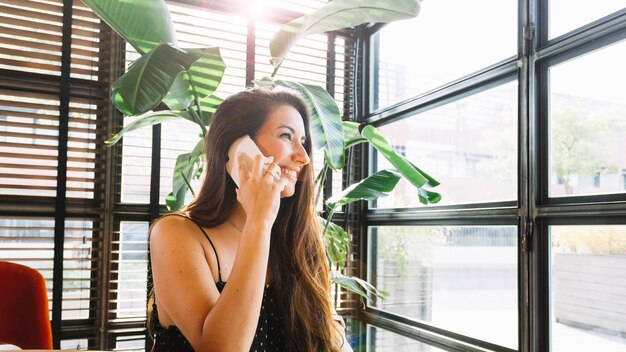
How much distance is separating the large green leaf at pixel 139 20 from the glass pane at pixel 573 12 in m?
1.56

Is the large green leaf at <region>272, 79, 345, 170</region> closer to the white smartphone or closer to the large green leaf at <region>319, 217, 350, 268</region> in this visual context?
the large green leaf at <region>319, 217, 350, 268</region>

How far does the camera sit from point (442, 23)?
3010 mm

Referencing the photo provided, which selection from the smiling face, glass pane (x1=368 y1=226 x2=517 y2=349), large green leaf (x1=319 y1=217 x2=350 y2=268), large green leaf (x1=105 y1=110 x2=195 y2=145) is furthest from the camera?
large green leaf (x1=319 y1=217 x2=350 y2=268)

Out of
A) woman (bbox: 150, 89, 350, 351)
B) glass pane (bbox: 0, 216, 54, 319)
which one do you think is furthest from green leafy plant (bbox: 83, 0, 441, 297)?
glass pane (bbox: 0, 216, 54, 319)

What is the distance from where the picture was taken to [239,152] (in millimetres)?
1300

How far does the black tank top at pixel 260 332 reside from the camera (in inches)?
47.9

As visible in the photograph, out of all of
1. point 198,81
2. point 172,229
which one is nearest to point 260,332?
point 172,229

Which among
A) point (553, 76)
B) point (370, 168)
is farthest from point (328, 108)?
point (370, 168)

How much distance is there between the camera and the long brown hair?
1.38 metres

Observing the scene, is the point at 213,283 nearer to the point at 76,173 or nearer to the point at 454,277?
the point at 454,277

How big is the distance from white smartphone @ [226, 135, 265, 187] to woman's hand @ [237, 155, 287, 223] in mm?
27

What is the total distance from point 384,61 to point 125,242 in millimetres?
1992

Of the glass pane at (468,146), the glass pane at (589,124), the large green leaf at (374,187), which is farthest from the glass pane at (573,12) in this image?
the large green leaf at (374,187)

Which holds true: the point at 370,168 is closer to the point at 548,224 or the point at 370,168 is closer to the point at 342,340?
the point at 548,224
